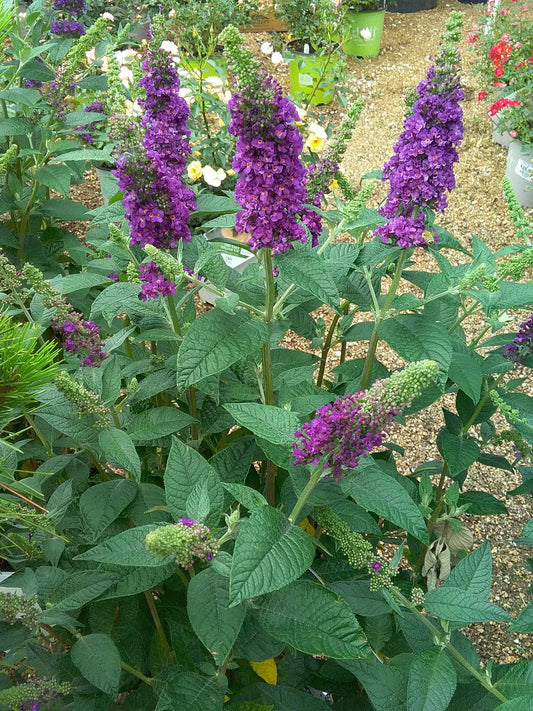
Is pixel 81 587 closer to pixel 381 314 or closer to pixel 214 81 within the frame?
pixel 381 314

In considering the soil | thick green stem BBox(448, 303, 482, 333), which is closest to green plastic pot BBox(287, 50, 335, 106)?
the soil

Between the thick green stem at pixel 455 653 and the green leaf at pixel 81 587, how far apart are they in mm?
484

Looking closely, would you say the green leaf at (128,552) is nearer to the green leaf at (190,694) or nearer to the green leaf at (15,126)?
the green leaf at (190,694)

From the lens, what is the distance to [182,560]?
0.90m

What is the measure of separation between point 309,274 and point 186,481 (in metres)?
0.40

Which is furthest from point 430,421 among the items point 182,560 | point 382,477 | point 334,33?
point 334,33

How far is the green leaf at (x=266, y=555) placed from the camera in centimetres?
85

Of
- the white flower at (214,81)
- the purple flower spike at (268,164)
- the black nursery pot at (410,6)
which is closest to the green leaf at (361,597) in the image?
the purple flower spike at (268,164)

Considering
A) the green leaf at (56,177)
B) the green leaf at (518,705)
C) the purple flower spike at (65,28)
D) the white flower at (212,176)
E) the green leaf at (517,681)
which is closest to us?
the green leaf at (518,705)

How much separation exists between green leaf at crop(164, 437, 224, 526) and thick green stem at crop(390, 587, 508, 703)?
33 cm

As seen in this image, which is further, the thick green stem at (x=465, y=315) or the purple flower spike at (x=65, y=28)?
the purple flower spike at (x=65, y=28)

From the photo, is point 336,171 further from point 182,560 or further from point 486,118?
point 486,118

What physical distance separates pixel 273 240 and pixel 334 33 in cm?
407

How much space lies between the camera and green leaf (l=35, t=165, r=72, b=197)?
1898 mm
